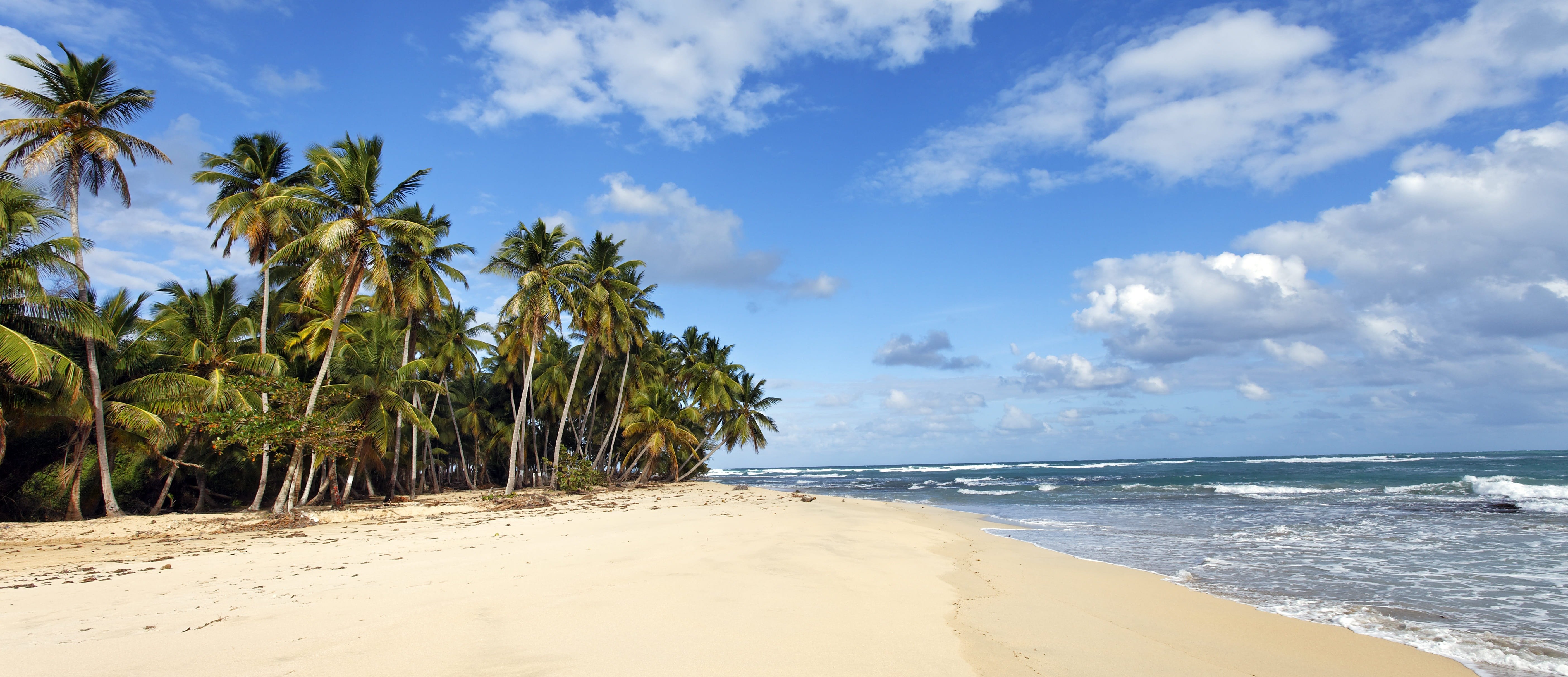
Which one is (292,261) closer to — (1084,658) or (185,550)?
(185,550)

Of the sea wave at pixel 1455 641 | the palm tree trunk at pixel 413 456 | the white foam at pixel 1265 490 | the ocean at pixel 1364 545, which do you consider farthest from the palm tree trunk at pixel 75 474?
the white foam at pixel 1265 490

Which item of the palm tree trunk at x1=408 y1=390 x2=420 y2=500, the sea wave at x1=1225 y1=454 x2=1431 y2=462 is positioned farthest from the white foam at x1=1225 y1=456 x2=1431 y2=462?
the palm tree trunk at x1=408 y1=390 x2=420 y2=500

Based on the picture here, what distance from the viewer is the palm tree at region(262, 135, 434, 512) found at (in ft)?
51.8

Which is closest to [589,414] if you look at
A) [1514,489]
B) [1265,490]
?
[1265,490]

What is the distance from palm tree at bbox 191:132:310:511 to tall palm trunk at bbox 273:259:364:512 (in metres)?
2.13

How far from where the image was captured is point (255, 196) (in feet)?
60.0

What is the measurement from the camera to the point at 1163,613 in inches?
286

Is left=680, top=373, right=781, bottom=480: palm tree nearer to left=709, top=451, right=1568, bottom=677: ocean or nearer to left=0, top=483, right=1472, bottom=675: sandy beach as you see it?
left=709, top=451, right=1568, bottom=677: ocean

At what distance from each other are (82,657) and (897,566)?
26.8ft

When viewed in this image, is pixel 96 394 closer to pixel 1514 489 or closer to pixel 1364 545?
pixel 1364 545

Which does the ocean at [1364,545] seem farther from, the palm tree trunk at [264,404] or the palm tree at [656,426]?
the palm tree trunk at [264,404]

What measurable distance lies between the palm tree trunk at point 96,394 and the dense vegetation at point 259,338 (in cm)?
5

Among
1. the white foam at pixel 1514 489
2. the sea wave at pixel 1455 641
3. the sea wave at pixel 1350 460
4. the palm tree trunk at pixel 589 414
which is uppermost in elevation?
the palm tree trunk at pixel 589 414

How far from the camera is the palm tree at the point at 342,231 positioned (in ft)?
51.8
